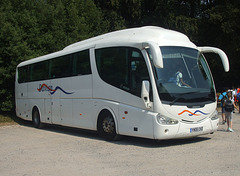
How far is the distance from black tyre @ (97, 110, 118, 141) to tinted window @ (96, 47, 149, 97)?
112cm

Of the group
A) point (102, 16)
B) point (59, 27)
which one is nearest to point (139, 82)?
point (59, 27)

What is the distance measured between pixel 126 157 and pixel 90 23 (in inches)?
842

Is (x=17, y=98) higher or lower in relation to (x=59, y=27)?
lower

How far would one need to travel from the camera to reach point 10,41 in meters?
19.9

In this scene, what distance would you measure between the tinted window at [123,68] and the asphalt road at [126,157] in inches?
73.6

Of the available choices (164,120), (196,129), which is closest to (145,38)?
(164,120)

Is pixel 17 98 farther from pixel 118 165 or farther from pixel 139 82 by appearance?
pixel 118 165

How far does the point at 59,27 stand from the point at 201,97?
15.4 m

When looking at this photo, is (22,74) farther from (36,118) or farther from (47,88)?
(47,88)

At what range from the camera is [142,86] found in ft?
31.4

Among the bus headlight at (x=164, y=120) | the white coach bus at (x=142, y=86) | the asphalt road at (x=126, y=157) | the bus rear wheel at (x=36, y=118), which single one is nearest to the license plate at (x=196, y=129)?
the white coach bus at (x=142, y=86)

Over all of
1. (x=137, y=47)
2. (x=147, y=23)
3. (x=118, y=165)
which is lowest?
(x=118, y=165)

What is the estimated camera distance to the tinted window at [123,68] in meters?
10.1

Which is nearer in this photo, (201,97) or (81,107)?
(201,97)
